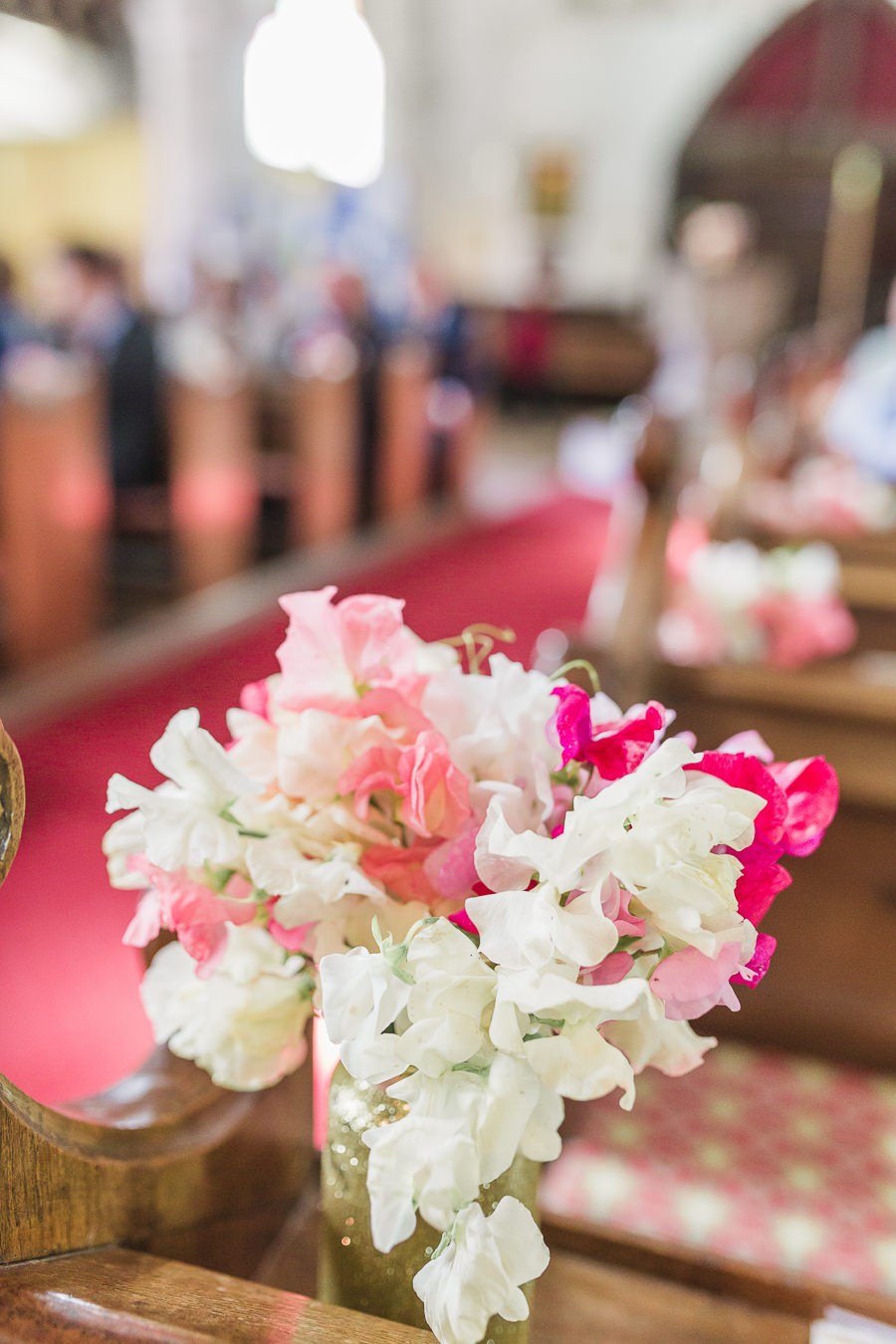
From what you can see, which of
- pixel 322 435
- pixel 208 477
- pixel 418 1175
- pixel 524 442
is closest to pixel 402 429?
pixel 322 435

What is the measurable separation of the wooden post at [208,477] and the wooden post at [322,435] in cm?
42

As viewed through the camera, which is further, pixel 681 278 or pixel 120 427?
pixel 681 278

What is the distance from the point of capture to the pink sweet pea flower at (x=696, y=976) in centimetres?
59

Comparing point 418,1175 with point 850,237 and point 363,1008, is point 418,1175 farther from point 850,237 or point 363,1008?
point 850,237

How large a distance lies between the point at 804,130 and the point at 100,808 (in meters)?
10.6

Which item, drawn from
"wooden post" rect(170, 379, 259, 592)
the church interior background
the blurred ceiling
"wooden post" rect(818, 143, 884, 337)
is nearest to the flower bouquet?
the church interior background

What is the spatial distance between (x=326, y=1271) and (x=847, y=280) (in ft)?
38.9

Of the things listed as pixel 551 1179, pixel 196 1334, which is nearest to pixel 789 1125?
pixel 551 1179

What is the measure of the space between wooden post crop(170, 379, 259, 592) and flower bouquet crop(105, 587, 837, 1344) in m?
3.72

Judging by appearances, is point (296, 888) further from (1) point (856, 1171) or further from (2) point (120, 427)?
(2) point (120, 427)

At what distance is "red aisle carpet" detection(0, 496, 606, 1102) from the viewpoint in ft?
6.36

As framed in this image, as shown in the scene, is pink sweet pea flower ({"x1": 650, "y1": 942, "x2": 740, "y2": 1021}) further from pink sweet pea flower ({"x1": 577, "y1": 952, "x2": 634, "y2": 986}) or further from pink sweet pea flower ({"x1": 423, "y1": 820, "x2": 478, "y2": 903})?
pink sweet pea flower ({"x1": 423, "y1": 820, "x2": 478, "y2": 903})

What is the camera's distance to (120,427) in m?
4.36

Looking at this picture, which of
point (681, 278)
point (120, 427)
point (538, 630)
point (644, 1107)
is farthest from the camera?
point (681, 278)
